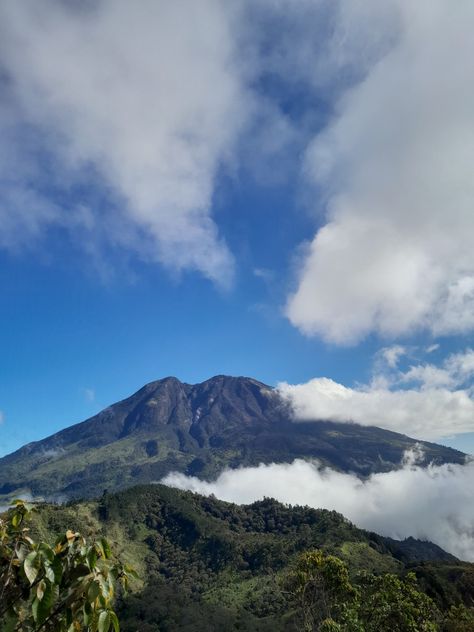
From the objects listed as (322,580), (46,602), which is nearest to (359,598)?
(322,580)

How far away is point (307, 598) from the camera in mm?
47562

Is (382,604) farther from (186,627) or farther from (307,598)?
(186,627)

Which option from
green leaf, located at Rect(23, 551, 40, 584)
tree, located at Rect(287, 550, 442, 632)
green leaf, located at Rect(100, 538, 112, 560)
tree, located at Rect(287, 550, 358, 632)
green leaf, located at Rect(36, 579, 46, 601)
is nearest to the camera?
green leaf, located at Rect(23, 551, 40, 584)

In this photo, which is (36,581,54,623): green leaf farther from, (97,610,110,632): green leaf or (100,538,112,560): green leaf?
(100,538,112,560): green leaf

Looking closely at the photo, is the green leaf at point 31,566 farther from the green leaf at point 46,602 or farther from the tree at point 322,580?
the tree at point 322,580

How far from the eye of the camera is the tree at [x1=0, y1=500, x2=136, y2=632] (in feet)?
15.7

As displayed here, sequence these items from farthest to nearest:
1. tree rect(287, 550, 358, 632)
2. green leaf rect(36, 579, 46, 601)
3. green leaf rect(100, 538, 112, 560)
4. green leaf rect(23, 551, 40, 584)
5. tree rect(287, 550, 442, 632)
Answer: tree rect(287, 550, 358, 632) → tree rect(287, 550, 442, 632) → green leaf rect(100, 538, 112, 560) → green leaf rect(36, 579, 46, 601) → green leaf rect(23, 551, 40, 584)

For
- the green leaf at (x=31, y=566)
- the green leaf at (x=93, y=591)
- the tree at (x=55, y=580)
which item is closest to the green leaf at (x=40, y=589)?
the tree at (x=55, y=580)

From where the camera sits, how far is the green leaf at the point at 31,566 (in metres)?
4.57

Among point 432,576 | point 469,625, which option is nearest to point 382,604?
point 469,625

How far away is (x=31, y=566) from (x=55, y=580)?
321 millimetres

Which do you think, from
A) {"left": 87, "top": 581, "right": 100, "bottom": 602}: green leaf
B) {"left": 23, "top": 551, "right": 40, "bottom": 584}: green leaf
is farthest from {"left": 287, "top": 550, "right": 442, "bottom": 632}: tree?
{"left": 23, "top": 551, "right": 40, "bottom": 584}: green leaf

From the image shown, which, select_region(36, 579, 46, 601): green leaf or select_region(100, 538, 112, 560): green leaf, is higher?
select_region(100, 538, 112, 560): green leaf

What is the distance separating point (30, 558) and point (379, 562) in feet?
741
